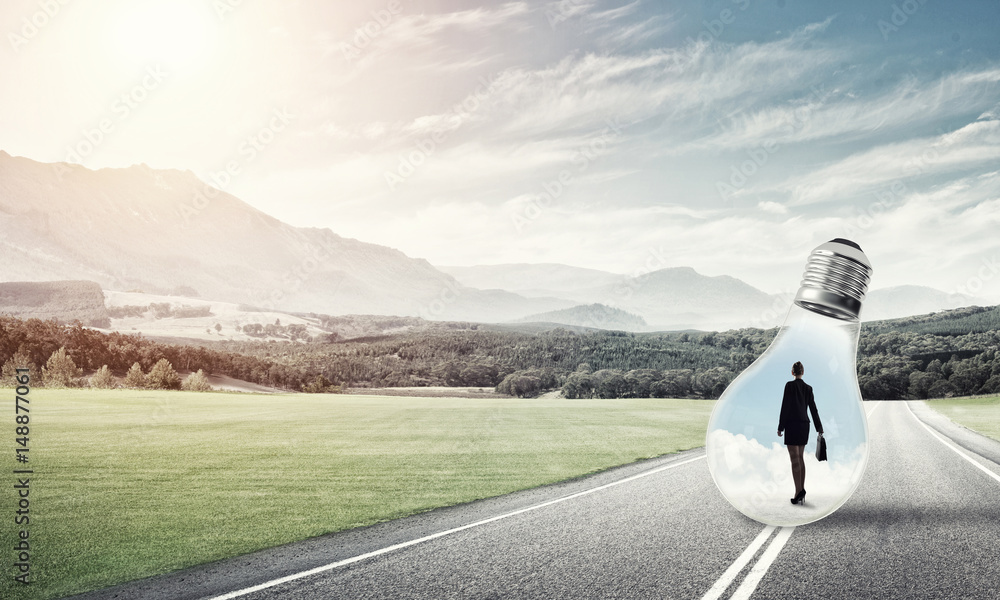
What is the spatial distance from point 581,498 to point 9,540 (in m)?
9.26

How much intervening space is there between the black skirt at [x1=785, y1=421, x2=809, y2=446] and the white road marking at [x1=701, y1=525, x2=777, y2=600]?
1.67 metres

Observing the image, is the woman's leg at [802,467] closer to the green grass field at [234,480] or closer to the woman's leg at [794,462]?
the woman's leg at [794,462]

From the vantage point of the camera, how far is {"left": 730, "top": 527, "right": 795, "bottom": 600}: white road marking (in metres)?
A: 5.34

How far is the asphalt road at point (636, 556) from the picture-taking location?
5629mm

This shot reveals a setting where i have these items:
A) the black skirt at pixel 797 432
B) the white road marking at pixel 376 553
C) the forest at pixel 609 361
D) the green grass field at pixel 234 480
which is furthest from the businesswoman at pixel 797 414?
the forest at pixel 609 361

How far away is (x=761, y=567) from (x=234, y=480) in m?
13.3

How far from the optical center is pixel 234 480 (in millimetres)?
14992

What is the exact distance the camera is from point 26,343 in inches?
5012

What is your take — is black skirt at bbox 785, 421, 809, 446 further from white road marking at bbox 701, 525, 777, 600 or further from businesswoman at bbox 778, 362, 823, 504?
white road marking at bbox 701, 525, 777, 600

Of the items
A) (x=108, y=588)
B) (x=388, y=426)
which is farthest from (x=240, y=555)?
(x=388, y=426)

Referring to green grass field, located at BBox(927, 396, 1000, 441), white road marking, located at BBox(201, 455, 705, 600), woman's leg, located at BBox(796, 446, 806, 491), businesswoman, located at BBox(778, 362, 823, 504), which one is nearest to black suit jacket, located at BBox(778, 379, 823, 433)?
businesswoman, located at BBox(778, 362, 823, 504)

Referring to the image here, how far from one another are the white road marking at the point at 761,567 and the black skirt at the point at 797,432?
5.30ft

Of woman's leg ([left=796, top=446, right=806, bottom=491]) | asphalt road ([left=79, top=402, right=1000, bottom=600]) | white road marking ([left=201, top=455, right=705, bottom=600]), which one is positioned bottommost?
white road marking ([left=201, top=455, right=705, bottom=600])

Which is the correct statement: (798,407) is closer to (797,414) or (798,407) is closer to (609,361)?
(797,414)
